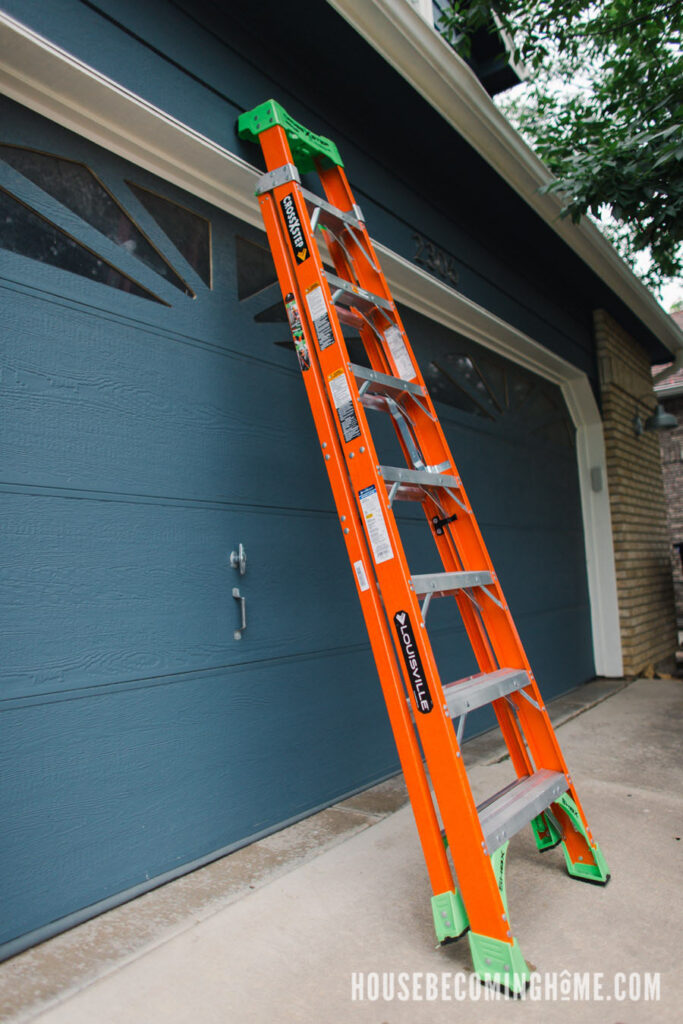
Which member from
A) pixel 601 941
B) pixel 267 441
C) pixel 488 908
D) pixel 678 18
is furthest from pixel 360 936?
pixel 678 18

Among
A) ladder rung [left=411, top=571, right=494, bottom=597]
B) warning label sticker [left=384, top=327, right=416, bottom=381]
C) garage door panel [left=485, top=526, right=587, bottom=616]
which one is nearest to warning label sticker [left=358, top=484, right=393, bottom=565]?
ladder rung [left=411, top=571, right=494, bottom=597]

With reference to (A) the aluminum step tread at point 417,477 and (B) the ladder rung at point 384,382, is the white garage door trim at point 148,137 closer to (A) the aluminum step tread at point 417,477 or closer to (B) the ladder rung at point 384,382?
(B) the ladder rung at point 384,382

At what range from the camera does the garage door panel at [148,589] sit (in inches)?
71.4

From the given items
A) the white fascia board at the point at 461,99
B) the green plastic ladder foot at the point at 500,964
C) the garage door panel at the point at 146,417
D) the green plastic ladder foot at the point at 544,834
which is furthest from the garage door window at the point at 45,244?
the green plastic ladder foot at the point at 544,834

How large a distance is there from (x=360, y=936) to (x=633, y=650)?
470 cm

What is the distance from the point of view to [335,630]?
2.83 meters

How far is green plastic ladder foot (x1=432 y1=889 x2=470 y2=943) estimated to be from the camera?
1615mm

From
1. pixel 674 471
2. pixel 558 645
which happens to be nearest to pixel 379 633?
pixel 558 645

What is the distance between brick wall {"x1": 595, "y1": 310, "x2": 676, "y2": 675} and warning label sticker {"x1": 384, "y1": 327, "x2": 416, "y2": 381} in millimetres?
4118

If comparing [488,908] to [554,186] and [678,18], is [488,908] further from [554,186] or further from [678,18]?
[678,18]

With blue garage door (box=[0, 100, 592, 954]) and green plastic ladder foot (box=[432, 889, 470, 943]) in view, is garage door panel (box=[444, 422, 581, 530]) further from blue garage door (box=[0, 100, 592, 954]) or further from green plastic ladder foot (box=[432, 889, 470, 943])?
green plastic ladder foot (box=[432, 889, 470, 943])

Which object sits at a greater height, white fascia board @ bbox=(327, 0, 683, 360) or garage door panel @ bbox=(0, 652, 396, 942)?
white fascia board @ bbox=(327, 0, 683, 360)

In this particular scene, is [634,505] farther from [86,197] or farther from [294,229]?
[86,197]

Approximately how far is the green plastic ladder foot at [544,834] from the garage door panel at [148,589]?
3.32 feet
